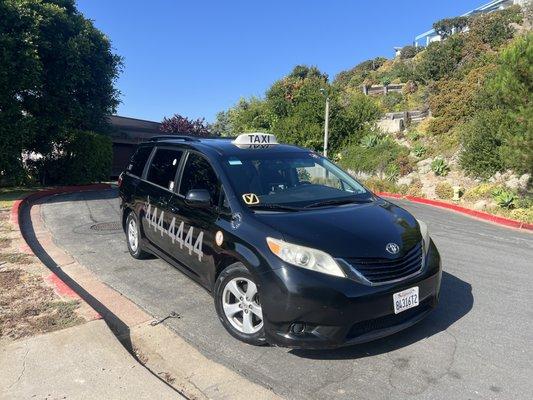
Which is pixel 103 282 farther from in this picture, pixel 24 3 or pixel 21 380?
pixel 24 3

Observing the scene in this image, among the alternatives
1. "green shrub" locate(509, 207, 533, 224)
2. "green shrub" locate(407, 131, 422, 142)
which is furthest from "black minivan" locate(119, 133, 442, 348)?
"green shrub" locate(407, 131, 422, 142)

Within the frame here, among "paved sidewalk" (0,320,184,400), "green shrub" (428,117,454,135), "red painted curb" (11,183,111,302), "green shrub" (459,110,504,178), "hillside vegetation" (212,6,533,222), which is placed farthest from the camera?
"green shrub" (428,117,454,135)

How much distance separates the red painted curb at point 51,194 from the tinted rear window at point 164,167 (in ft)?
5.24

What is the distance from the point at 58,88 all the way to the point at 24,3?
297cm

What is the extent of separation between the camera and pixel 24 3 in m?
13.4

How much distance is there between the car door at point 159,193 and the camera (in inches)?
208

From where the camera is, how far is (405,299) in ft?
11.8

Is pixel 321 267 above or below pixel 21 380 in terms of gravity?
above

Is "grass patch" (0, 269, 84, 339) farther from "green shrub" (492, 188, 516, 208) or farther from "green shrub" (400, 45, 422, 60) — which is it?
"green shrub" (400, 45, 422, 60)

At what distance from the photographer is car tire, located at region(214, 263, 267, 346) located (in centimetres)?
376

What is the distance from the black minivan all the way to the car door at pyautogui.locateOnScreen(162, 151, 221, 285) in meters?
0.01

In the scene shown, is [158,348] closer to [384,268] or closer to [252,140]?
[384,268]

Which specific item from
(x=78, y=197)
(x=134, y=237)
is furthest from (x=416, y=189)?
(x=134, y=237)

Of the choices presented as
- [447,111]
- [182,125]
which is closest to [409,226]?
[447,111]
